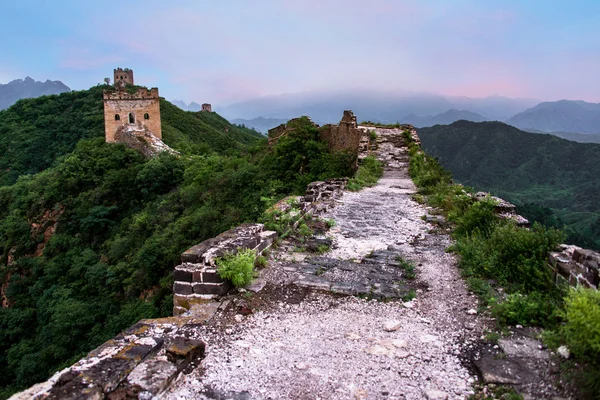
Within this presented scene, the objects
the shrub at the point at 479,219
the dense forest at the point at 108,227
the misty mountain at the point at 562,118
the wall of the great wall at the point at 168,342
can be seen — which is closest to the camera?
the wall of the great wall at the point at 168,342

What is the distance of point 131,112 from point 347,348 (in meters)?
24.0

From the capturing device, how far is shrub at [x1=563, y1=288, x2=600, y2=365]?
244 cm

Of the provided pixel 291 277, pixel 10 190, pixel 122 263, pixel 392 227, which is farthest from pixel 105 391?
pixel 10 190

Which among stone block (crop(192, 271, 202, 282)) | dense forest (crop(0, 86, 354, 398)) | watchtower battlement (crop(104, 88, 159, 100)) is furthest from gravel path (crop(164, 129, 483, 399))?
watchtower battlement (crop(104, 88, 159, 100))

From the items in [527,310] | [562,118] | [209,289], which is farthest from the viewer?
[562,118]

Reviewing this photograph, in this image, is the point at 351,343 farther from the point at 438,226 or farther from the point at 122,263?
the point at 122,263

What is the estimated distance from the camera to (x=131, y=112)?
2409 centimetres

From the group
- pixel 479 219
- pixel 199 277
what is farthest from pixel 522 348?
pixel 479 219

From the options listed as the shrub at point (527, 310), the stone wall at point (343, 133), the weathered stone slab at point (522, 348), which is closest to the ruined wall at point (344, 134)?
the stone wall at point (343, 133)

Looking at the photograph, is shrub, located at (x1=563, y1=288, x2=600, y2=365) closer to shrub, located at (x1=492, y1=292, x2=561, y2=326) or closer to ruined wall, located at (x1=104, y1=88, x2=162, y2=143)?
shrub, located at (x1=492, y1=292, x2=561, y2=326)

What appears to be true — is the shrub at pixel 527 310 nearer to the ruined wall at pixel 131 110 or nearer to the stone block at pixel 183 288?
the stone block at pixel 183 288

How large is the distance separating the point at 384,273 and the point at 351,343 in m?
1.63

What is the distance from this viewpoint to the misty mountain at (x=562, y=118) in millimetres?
151000

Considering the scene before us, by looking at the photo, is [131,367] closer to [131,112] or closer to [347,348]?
[347,348]
